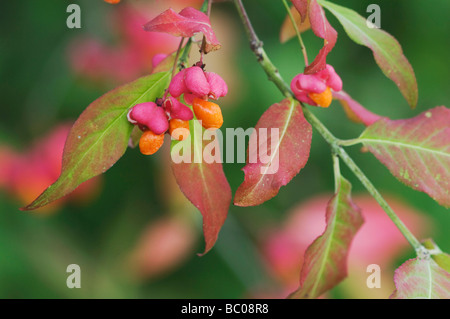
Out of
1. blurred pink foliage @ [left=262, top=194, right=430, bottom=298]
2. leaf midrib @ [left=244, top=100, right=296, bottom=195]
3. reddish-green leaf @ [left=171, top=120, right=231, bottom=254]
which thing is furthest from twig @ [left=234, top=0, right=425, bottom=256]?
blurred pink foliage @ [left=262, top=194, right=430, bottom=298]

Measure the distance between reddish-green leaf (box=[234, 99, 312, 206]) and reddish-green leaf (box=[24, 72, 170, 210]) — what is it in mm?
140

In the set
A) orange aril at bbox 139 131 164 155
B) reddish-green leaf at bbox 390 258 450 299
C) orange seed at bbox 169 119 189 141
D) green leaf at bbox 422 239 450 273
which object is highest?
orange seed at bbox 169 119 189 141

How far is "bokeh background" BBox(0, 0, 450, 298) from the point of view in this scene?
1.46 metres

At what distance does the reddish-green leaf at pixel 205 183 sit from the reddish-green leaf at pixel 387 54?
0.24 m

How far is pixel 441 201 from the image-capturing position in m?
0.68

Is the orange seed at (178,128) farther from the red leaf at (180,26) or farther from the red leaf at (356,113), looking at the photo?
the red leaf at (356,113)

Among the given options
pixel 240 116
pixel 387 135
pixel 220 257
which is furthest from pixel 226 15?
pixel 387 135

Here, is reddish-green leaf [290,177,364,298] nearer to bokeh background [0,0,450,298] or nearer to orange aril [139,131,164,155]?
orange aril [139,131,164,155]

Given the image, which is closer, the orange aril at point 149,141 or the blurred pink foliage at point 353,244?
the orange aril at point 149,141

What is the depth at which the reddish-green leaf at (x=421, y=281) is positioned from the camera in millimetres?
648

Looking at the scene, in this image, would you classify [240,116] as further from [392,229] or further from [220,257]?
[392,229]

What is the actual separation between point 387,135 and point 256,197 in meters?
0.25

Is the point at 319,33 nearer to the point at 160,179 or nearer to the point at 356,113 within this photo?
the point at 356,113

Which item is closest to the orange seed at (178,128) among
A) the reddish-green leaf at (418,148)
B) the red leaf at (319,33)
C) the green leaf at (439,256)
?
the red leaf at (319,33)
